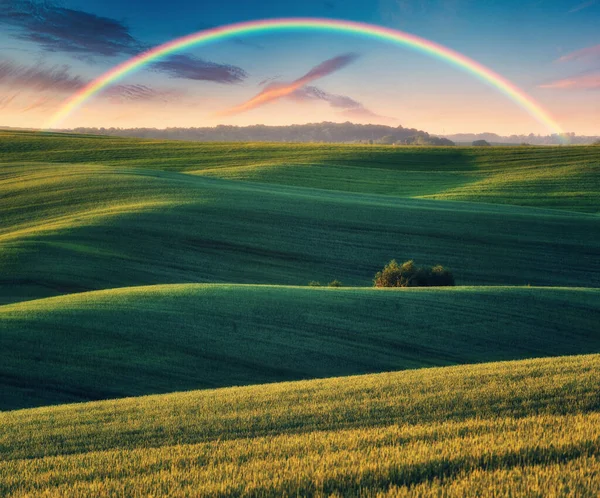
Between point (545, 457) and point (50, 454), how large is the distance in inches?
237

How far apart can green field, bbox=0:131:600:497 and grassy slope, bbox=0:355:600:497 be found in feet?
0.13

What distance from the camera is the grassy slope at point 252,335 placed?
54.6 ft

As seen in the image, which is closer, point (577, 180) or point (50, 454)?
point (50, 454)

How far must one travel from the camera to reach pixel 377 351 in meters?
19.0

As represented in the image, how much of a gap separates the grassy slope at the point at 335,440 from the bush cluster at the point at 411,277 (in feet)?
57.2

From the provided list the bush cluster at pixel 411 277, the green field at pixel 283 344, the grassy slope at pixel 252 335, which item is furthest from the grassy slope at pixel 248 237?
the grassy slope at pixel 252 335

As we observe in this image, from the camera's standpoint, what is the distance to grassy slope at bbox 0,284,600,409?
16641 millimetres

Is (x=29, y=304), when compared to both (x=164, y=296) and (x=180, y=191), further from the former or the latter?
(x=180, y=191)

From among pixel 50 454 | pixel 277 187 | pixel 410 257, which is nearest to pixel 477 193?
pixel 277 187

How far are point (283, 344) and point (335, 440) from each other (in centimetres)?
1086

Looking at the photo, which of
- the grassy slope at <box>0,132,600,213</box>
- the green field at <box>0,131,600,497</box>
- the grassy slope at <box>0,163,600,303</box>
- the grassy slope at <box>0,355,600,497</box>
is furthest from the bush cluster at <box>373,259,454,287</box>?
the grassy slope at <box>0,132,600,213</box>

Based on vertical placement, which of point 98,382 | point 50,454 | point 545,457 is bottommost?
point 98,382

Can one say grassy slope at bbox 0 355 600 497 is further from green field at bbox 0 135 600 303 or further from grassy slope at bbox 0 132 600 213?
grassy slope at bbox 0 132 600 213

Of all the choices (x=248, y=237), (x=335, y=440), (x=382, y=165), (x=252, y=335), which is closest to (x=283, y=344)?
(x=252, y=335)
